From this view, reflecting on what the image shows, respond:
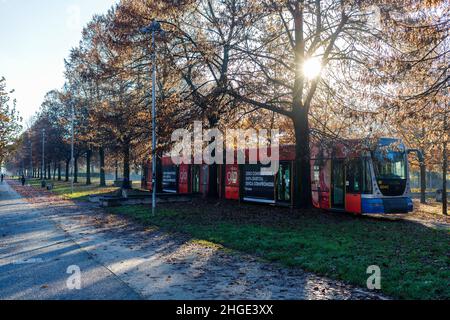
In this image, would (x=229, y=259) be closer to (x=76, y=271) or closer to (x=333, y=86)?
(x=76, y=271)

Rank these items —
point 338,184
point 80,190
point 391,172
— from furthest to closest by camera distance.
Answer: point 80,190
point 338,184
point 391,172

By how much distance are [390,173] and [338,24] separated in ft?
20.2

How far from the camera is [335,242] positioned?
10977mm

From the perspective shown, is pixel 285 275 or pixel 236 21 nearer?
pixel 285 275

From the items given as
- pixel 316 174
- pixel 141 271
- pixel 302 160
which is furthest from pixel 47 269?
pixel 316 174

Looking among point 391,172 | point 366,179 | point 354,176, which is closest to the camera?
point 366,179

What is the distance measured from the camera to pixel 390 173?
1669cm

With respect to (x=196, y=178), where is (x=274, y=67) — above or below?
A: above

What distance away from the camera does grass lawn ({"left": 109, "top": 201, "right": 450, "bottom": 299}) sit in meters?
7.39

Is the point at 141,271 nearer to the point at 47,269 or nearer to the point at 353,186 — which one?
the point at 47,269

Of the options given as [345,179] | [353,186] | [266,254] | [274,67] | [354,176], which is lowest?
[266,254]

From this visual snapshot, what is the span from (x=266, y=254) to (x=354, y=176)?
8.51 meters

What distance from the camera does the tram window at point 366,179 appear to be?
16.5m

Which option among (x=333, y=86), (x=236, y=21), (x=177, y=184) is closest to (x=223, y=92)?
(x=236, y=21)
